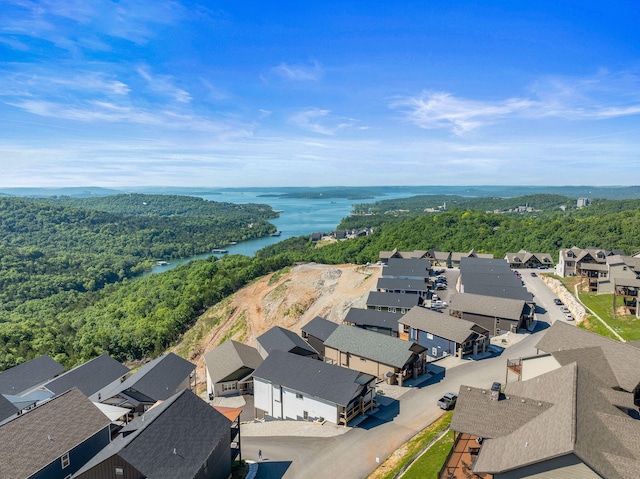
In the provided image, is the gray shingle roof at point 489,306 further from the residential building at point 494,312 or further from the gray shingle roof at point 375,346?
the gray shingle roof at point 375,346

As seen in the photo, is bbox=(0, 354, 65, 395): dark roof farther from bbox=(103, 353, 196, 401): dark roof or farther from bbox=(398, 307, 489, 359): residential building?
bbox=(398, 307, 489, 359): residential building

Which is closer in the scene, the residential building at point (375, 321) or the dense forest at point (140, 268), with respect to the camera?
the residential building at point (375, 321)

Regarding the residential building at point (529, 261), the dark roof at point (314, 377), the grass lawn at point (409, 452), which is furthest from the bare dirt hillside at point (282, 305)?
the grass lawn at point (409, 452)

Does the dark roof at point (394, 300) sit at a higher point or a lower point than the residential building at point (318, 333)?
higher

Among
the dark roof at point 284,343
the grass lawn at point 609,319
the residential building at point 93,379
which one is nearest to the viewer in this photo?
the residential building at point 93,379

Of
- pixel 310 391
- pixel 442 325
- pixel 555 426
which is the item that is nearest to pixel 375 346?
pixel 442 325

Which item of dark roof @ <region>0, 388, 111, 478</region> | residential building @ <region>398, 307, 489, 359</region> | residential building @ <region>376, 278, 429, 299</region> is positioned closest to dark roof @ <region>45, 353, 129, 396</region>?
dark roof @ <region>0, 388, 111, 478</region>
